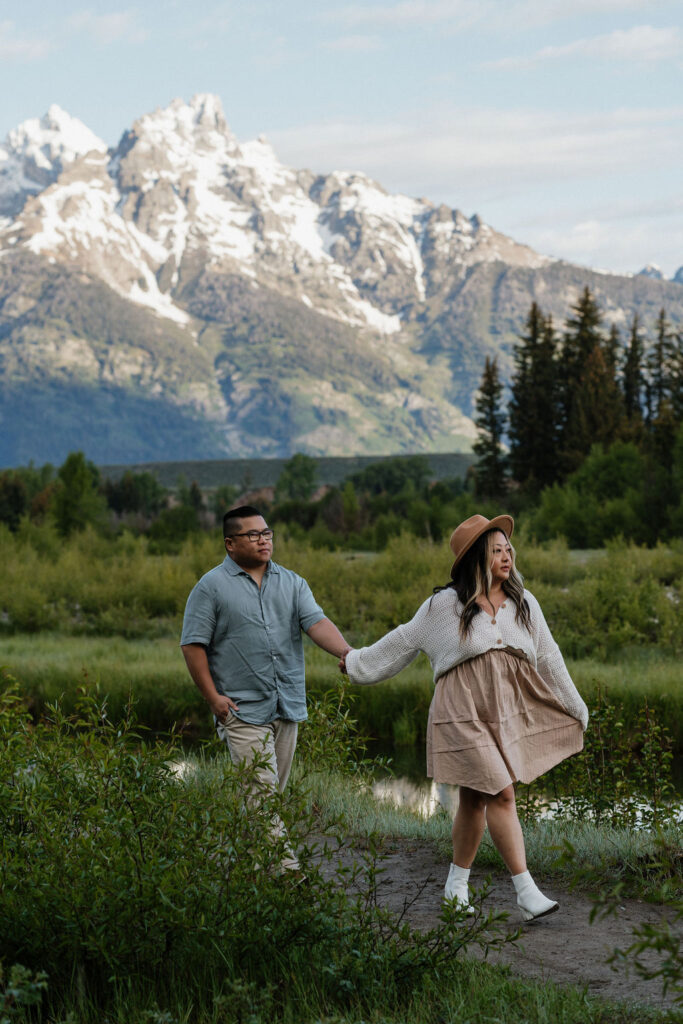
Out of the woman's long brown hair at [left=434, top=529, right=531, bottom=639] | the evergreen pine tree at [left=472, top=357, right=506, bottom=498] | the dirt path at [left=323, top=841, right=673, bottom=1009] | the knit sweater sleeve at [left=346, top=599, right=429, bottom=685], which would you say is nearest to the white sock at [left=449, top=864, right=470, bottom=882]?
the dirt path at [left=323, top=841, right=673, bottom=1009]

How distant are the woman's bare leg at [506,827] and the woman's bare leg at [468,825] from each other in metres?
0.13

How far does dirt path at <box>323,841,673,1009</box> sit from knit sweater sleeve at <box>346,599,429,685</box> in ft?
2.98

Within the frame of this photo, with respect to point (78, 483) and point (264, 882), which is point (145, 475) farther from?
point (264, 882)

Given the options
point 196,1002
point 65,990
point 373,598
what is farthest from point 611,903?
point 373,598

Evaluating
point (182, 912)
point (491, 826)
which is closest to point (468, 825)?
point (491, 826)

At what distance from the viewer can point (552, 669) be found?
6176 millimetres

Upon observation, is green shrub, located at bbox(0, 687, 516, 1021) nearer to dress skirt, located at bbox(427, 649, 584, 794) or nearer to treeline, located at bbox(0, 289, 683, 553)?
dress skirt, located at bbox(427, 649, 584, 794)

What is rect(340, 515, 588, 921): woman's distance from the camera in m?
5.88

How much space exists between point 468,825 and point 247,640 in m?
1.50

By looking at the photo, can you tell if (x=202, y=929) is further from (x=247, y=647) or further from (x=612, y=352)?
(x=612, y=352)

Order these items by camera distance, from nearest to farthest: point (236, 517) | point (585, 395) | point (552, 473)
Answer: point (236, 517), point (585, 395), point (552, 473)

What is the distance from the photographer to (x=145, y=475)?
149 meters

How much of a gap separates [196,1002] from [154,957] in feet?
0.85

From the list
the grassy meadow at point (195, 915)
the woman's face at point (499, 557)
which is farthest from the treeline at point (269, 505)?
the grassy meadow at point (195, 915)
